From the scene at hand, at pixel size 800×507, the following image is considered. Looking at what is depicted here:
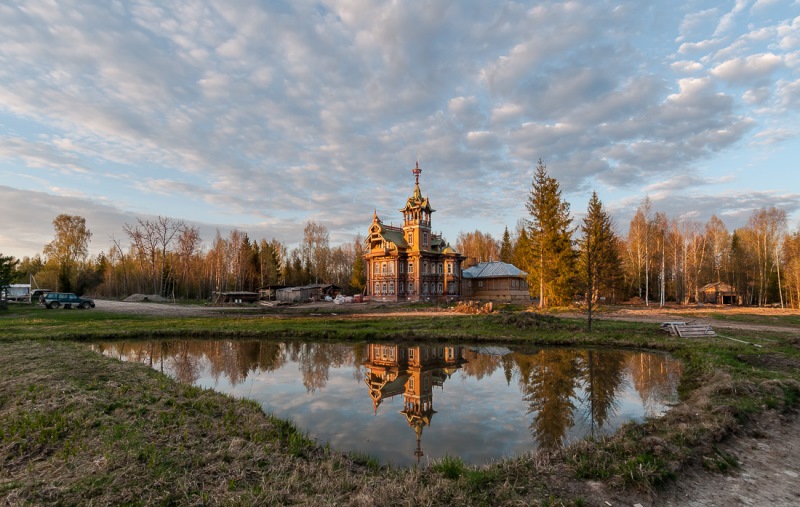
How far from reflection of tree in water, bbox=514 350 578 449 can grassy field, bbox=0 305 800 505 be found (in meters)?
1.47

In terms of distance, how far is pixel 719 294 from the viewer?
6066 centimetres

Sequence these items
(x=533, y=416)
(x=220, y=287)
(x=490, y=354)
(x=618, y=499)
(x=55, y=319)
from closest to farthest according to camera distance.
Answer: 1. (x=618, y=499)
2. (x=533, y=416)
3. (x=490, y=354)
4. (x=55, y=319)
5. (x=220, y=287)

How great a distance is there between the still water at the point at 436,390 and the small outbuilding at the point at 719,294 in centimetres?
5694

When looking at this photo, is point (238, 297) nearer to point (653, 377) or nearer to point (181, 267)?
point (181, 267)

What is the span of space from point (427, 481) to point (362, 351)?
46.0 feet

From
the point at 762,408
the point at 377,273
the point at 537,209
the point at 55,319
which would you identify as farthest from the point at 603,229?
the point at 55,319

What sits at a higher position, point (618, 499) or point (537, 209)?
point (537, 209)

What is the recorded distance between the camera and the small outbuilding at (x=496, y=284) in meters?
60.8

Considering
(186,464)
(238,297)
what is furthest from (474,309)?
(238,297)

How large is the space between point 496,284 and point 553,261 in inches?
962

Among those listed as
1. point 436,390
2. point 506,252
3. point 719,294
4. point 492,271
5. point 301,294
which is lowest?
point 436,390

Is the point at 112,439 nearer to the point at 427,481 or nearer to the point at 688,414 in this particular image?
the point at 427,481

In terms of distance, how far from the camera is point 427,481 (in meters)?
5.54

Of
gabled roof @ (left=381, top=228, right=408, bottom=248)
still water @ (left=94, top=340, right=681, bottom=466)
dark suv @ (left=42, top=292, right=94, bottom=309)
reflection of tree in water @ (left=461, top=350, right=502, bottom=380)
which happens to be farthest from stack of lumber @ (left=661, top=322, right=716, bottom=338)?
dark suv @ (left=42, top=292, right=94, bottom=309)
